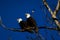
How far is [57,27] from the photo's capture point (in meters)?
1.36

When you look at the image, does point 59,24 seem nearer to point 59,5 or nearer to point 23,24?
point 59,5

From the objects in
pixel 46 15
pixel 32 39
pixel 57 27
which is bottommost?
pixel 32 39

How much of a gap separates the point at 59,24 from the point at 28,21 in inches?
36.2

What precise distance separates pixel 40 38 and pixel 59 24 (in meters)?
0.43

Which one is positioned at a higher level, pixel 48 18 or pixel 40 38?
pixel 48 18

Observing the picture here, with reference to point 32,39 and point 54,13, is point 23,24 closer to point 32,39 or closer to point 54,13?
point 32,39

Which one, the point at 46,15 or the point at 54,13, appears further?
the point at 46,15

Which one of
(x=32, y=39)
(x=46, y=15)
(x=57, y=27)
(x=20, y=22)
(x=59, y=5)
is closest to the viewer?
(x=57, y=27)

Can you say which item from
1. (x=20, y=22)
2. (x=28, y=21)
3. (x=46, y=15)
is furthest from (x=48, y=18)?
(x=20, y=22)

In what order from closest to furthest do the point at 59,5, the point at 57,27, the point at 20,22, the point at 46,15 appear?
the point at 57,27 → the point at 59,5 → the point at 46,15 → the point at 20,22

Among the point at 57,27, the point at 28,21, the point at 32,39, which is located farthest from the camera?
the point at 28,21

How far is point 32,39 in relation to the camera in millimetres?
2109

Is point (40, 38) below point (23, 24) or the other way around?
below

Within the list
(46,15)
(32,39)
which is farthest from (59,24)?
(32,39)
